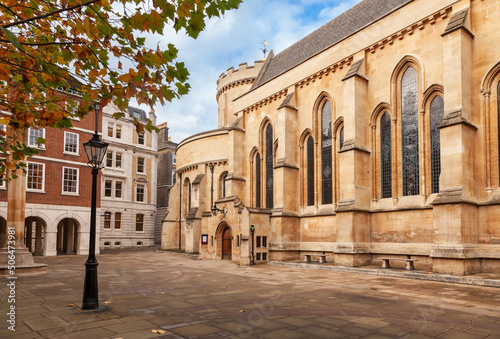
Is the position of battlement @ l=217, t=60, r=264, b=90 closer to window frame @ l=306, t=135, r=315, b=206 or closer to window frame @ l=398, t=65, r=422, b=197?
window frame @ l=306, t=135, r=315, b=206

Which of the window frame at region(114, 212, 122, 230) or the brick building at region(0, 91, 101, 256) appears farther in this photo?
the window frame at region(114, 212, 122, 230)

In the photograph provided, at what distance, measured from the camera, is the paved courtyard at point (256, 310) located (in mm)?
6738

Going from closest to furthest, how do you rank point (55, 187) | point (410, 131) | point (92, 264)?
point (92, 264)
point (410, 131)
point (55, 187)

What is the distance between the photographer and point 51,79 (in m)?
5.98

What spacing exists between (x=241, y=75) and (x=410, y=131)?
25013 mm

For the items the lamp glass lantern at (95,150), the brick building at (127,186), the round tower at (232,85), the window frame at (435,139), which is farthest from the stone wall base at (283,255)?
the brick building at (127,186)

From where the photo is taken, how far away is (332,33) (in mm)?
26047

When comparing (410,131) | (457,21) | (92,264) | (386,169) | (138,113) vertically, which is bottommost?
(92,264)

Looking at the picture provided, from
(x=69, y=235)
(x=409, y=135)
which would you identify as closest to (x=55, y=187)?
(x=69, y=235)

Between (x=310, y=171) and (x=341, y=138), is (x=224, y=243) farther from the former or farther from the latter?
(x=341, y=138)

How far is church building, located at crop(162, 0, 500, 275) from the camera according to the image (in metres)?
15.2

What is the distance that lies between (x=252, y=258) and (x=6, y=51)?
18.0 meters

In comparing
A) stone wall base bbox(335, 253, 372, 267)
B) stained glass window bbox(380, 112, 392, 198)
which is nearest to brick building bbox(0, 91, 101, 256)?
stone wall base bbox(335, 253, 372, 267)

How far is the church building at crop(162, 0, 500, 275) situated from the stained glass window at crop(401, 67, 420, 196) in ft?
0.18
